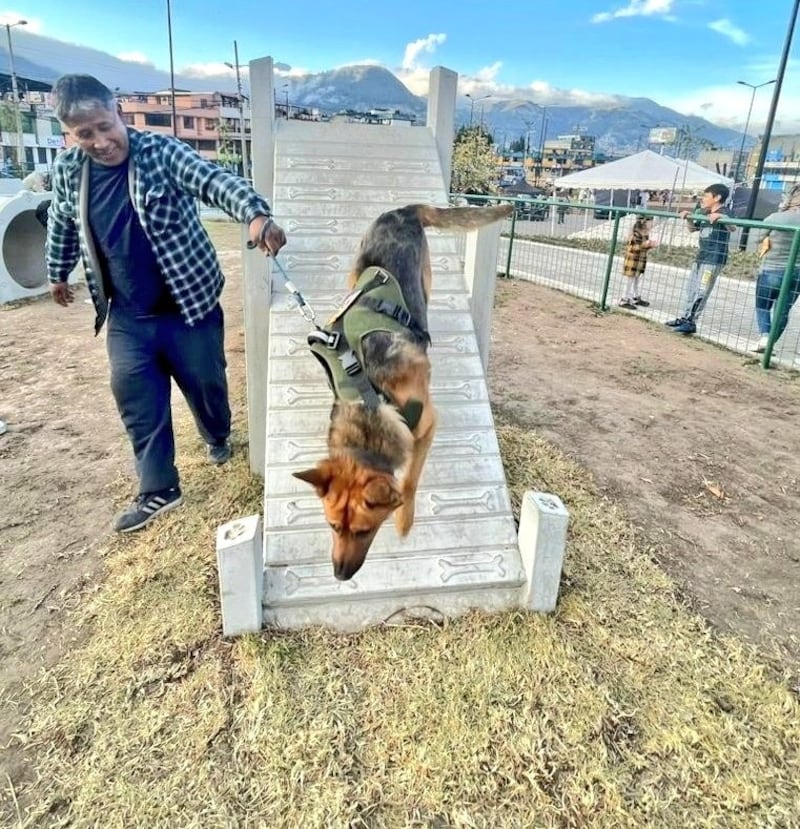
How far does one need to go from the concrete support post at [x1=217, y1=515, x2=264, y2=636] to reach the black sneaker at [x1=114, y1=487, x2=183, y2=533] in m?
1.19

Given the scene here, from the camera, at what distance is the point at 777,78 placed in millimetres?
17281

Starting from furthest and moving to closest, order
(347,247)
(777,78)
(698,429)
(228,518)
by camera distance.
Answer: (777,78), (698,429), (347,247), (228,518)

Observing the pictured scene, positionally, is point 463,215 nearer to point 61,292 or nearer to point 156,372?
point 156,372

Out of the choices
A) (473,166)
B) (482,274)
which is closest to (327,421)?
(482,274)

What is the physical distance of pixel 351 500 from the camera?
7.06 feet

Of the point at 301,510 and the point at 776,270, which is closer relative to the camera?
the point at 301,510

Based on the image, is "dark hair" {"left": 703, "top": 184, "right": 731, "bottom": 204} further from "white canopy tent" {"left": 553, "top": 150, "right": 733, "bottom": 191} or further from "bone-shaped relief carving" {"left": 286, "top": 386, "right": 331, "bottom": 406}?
"white canopy tent" {"left": 553, "top": 150, "right": 733, "bottom": 191}

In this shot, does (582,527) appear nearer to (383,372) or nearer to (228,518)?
(383,372)

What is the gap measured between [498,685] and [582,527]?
1398mm

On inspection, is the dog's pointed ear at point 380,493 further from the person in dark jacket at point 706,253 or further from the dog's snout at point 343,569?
the person in dark jacket at point 706,253

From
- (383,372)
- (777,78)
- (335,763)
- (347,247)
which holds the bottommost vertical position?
(335,763)

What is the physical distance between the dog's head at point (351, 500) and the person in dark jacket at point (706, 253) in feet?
24.2

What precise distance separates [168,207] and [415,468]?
1.90 metres

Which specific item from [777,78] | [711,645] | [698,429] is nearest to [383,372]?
[711,645]
